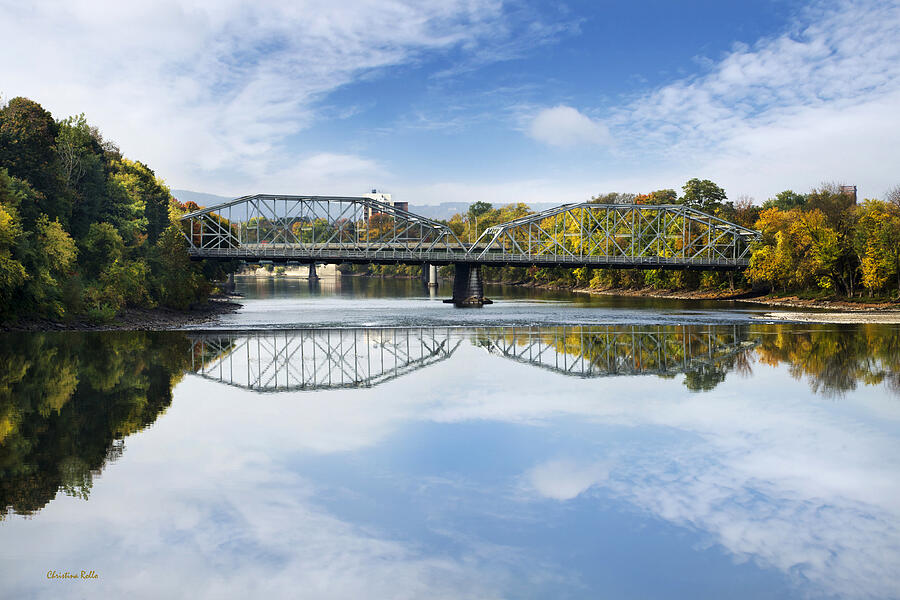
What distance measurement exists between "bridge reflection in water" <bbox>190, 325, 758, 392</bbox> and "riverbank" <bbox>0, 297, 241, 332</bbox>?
36.2 feet

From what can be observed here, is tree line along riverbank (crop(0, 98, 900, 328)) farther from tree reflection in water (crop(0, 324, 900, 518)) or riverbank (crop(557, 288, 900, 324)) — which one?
tree reflection in water (crop(0, 324, 900, 518))

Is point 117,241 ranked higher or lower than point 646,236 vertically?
lower

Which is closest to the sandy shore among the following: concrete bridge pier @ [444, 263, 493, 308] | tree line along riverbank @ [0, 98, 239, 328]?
concrete bridge pier @ [444, 263, 493, 308]

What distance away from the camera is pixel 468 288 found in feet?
407

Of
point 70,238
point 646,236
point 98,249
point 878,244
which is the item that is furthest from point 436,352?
point 646,236

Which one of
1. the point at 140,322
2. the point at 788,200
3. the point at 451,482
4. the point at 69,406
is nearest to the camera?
the point at 451,482

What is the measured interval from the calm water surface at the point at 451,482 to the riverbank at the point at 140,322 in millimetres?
24839

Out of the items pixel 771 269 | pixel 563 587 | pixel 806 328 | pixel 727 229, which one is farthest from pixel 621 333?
pixel 727 229

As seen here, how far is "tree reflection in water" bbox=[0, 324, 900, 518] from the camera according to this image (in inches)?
786

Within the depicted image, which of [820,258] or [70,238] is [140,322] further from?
[820,258]

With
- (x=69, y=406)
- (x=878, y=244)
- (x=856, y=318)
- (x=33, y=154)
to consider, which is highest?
(x=33, y=154)

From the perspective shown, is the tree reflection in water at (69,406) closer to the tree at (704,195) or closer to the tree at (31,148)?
the tree at (31,148)

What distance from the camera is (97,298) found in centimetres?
6756

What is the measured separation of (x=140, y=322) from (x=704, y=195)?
13198 cm
